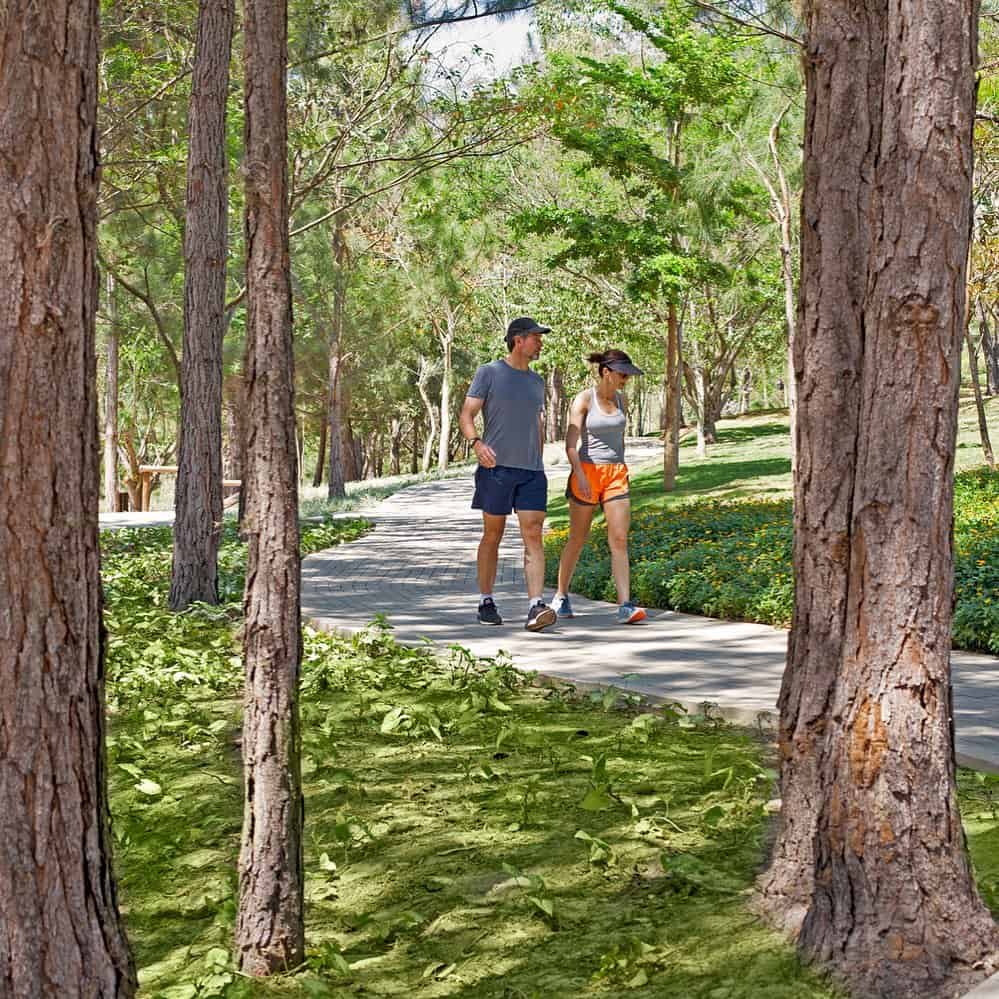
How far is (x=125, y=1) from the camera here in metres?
14.8

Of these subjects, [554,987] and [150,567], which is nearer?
[554,987]

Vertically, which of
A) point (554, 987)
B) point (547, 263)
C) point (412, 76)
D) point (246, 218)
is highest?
point (412, 76)

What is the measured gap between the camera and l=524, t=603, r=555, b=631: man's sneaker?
8.83 metres

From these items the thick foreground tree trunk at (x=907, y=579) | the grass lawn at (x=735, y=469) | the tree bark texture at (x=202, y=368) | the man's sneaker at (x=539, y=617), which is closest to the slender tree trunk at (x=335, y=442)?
the grass lawn at (x=735, y=469)

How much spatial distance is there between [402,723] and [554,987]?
281 cm

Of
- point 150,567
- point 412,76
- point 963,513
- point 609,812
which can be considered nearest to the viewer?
point 609,812

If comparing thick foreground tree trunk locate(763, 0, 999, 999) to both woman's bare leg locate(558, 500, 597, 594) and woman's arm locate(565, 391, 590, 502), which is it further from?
woman's bare leg locate(558, 500, 597, 594)

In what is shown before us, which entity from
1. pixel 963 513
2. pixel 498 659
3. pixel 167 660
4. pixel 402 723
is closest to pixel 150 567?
pixel 167 660

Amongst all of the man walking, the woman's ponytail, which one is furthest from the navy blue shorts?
the woman's ponytail

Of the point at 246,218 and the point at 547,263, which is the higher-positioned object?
the point at 547,263

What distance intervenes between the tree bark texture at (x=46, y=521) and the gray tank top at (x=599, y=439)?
6.77m

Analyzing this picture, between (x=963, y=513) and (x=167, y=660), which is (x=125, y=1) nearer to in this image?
(x=167, y=660)

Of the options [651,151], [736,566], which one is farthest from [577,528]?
[651,151]

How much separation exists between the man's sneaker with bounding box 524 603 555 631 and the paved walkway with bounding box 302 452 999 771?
80 mm
